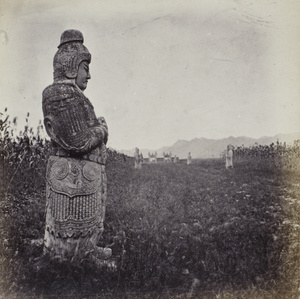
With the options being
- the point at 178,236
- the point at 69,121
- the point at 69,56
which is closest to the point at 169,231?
the point at 178,236

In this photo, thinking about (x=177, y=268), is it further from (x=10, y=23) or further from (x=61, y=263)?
(x=10, y=23)

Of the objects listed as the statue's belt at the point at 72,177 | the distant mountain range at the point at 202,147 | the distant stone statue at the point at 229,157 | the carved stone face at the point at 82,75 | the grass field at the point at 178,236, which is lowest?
the grass field at the point at 178,236

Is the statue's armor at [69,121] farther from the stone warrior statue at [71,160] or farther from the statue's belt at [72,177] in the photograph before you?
the statue's belt at [72,177]

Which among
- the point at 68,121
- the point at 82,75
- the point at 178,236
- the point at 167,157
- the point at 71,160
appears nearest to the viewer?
the point at 68,121

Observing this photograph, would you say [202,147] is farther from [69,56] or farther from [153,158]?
[69,56]

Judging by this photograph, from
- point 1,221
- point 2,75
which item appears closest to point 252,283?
point 1,221

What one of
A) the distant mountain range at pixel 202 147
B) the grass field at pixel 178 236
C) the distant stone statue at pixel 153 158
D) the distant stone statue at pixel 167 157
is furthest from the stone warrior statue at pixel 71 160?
the distant stone statue at pixel 167 157
